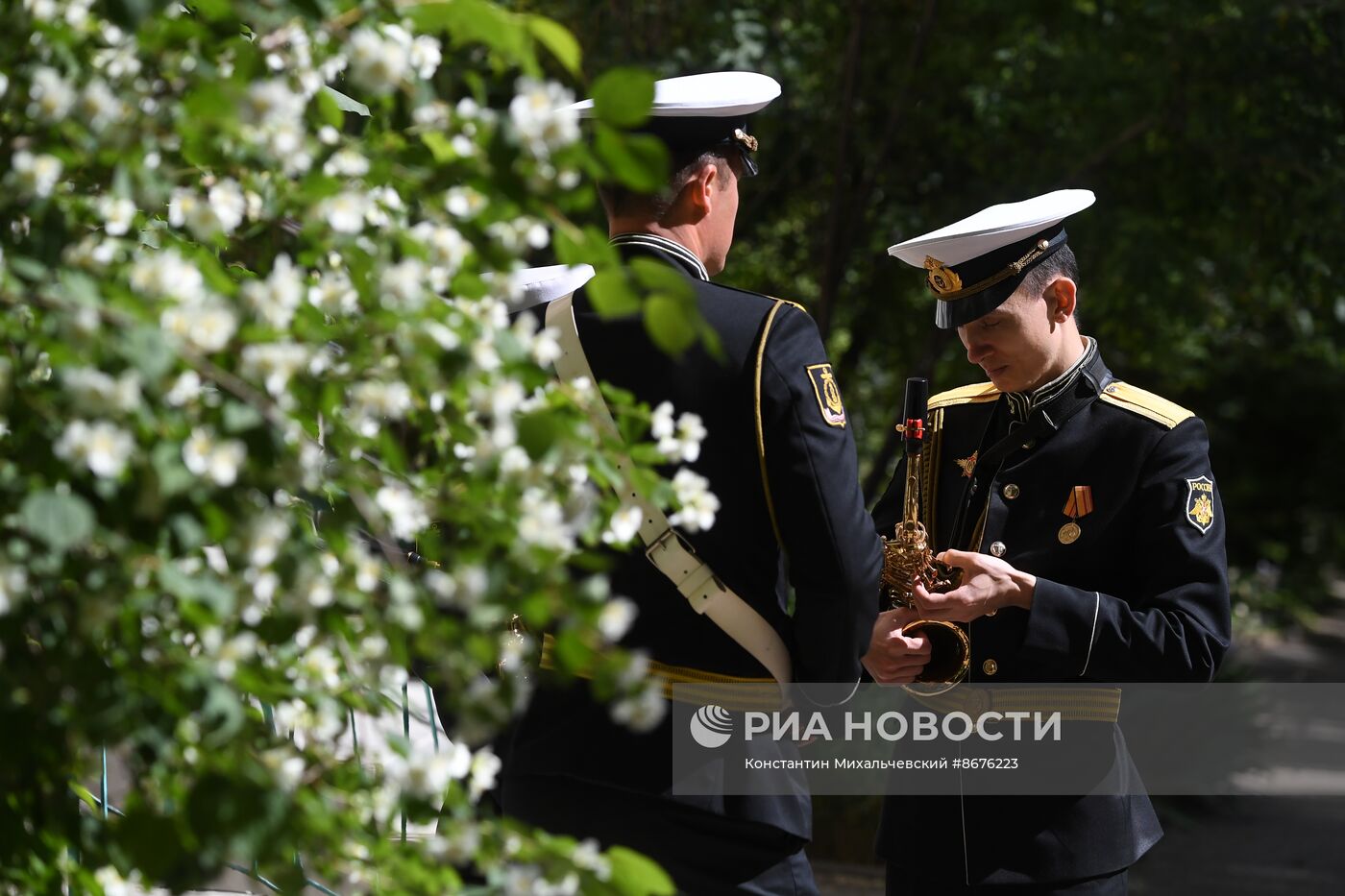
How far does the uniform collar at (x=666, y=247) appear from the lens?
91.4 inches

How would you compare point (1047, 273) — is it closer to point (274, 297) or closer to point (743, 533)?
point (743, 533)

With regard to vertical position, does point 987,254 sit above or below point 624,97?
below

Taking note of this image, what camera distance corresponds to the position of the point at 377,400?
4.33ft

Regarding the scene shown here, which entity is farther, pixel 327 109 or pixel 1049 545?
pixel 1049 545

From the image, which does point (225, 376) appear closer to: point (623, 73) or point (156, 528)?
point (156, 528)

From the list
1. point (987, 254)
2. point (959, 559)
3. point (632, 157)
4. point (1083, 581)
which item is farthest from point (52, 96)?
point (1083, 581)

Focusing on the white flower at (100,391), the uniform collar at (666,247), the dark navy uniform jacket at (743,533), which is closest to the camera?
the white flower at (100,391)

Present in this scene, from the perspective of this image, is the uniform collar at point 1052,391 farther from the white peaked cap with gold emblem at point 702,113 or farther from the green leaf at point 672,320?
the green leaf at point 672,320

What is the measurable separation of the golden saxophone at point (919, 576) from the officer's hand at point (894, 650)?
0.07ft

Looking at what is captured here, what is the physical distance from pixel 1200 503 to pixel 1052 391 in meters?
0.35

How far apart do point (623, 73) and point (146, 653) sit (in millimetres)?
632

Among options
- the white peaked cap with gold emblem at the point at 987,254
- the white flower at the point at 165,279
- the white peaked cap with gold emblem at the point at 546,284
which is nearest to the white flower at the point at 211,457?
the white flower at the point at 165,279

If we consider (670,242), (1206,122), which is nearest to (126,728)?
(670,242)

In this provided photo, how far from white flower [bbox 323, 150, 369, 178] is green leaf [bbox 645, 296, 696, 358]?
313mm
